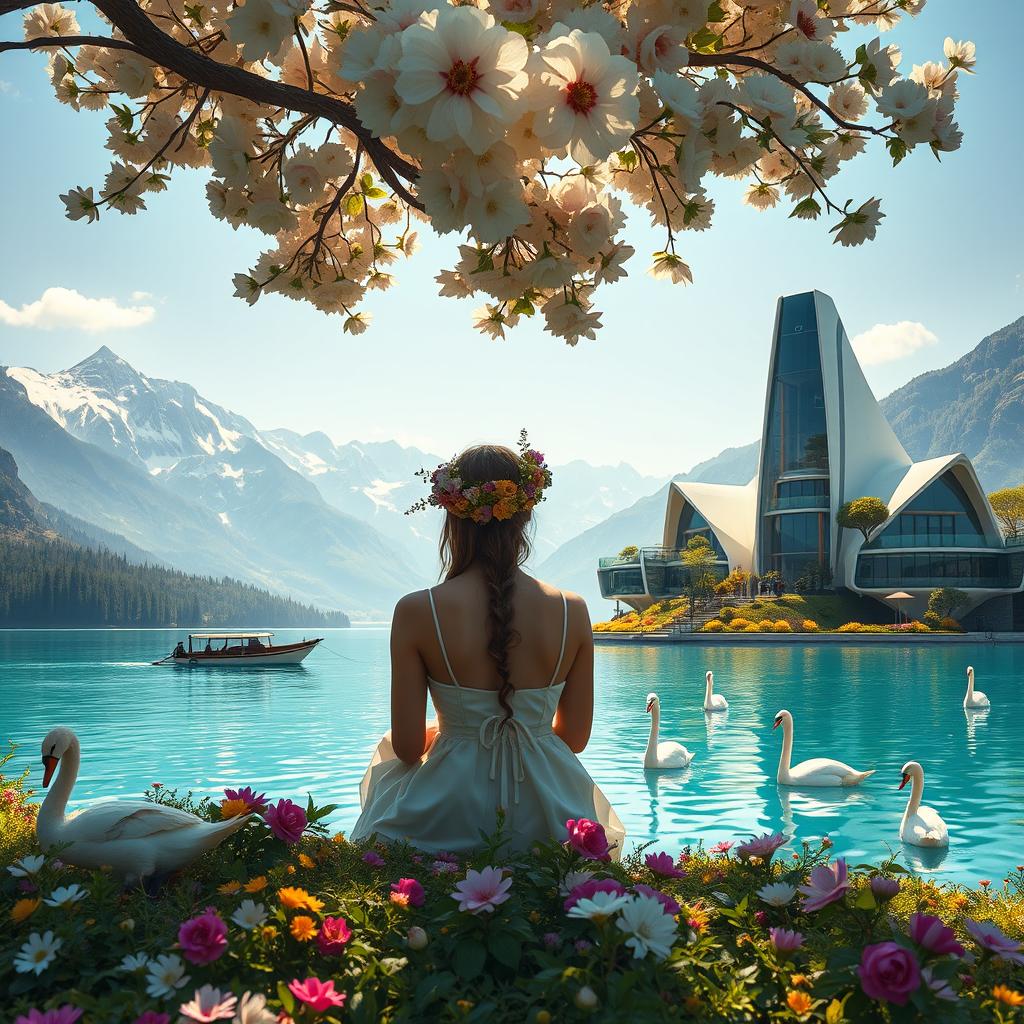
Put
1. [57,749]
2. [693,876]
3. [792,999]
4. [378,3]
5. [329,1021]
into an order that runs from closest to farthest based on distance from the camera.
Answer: [329,1021] → [792,999] → [378,3] → [693,876] → [57,749]

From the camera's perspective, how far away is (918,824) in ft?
25.1

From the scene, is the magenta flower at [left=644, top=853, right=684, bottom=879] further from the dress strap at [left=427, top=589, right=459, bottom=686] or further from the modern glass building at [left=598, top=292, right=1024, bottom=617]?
the modern glass building at [left=598, top=292, right=1024, bottom=617]

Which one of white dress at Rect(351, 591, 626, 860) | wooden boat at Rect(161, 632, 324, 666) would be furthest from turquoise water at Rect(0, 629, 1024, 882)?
wooden boat at Rect(161, 632, 324, 666)

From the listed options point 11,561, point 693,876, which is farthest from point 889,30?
point 11,561

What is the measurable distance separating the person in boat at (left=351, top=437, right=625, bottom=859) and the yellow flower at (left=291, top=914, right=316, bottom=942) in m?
1.12

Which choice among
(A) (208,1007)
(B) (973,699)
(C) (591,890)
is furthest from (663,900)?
(B) (973,699)

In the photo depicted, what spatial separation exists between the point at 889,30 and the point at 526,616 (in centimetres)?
232

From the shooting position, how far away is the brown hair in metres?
2.97

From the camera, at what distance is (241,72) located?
2.63 metres

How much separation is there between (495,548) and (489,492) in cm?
20

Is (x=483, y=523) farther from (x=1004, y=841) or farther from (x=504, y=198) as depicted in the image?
(x=1004, y=841)

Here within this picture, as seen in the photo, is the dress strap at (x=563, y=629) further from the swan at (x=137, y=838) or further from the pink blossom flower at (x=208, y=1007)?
the pink blossom flower at (x=208, y=1007)

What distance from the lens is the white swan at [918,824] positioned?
7535mm

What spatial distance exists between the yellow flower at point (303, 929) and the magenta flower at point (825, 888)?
44.8 inches
